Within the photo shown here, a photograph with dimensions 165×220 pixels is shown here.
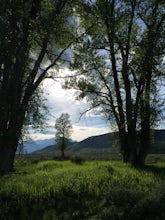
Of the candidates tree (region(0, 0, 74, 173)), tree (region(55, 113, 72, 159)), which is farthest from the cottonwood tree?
tree (region(55, 113, 72, 159))

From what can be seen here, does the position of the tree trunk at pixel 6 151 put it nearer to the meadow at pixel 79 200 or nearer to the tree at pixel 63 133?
the meadow at pixel 79 200

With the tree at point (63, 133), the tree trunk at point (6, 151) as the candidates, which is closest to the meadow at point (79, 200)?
the tree trunk at point (6, 151)

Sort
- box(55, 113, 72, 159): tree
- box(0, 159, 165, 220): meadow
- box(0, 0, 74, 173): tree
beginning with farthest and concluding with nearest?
box(55, 113, 72, 159): tree → box(0, 0, 74, 173): tree → box(0, 159, 165, 220): meadow

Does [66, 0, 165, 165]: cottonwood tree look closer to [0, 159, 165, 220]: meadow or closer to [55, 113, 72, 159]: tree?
[0, 159, 165, 220]: meadow

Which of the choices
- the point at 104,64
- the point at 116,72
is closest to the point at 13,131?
the point at 116,72

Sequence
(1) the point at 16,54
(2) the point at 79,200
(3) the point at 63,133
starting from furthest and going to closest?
(3) the point at 63,133, (1) the point at 16,54, (2) the point at 79,200

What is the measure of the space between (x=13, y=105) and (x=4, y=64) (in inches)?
94.0

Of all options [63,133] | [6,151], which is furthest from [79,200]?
[63,133]

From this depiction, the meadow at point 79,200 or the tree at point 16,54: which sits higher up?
the tree at point 16,54

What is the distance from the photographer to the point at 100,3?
21.6 meters

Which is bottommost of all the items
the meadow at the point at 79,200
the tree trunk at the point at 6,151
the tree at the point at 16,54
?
the meadow at the point at 79,200

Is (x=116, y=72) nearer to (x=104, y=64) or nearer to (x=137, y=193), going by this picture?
(x=104, y=64)

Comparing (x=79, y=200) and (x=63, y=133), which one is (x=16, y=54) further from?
(x=63, y=133)

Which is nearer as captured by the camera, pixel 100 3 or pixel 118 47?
pixel 100 3
